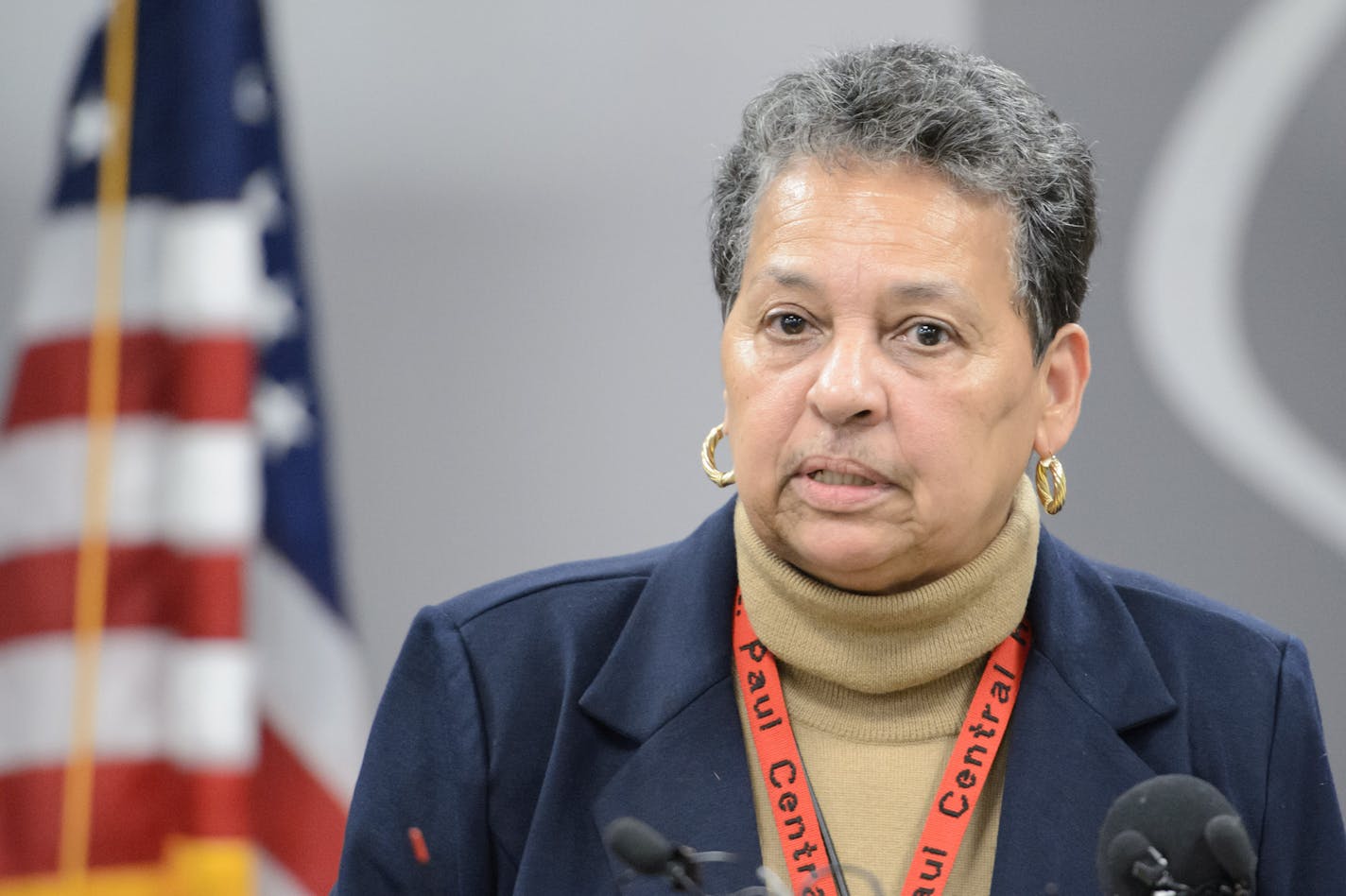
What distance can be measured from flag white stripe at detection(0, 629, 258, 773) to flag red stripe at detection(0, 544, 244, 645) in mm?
27

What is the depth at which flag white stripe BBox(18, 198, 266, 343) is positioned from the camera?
9.36 feet

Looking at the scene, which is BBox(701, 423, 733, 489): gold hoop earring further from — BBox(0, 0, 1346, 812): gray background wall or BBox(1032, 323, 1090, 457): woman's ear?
BBox(0, 0, 1346, 812): gray background wall

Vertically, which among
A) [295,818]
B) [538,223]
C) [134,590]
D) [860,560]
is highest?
[538,223]

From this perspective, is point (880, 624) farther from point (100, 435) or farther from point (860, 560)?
point (100, 435)

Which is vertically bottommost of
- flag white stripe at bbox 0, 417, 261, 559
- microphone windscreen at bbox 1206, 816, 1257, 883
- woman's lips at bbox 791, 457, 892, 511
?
flag white stripe at bbox 0, 417, 261, 559

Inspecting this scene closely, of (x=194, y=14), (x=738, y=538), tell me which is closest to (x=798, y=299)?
(x=738, y=538)

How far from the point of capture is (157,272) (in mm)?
2889

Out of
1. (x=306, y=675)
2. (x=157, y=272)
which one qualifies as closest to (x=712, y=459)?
(x=306, y=675)

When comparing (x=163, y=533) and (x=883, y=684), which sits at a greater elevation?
(x=883, y=684)

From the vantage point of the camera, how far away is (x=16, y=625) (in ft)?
9.27

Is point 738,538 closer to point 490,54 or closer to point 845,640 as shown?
point 845,640

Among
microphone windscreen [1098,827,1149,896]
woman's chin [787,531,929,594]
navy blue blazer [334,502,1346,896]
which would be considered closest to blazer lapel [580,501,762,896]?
navy blue blazer [334,502,1346,896]

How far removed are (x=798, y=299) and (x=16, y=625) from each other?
1.94 meters

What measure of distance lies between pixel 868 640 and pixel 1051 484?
327mm
